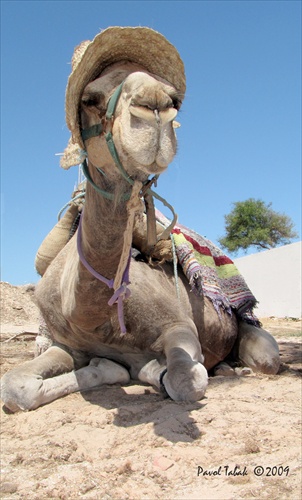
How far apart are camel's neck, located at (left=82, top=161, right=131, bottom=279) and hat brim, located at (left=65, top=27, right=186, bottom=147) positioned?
0.32 metres

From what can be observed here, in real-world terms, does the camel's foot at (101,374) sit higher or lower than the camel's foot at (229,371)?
higher

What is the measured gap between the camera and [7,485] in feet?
8.18

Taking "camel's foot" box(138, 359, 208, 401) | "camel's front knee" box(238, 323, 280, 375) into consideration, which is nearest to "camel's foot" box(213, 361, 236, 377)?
"camel's front knee" box(238, 323, 280, 375)

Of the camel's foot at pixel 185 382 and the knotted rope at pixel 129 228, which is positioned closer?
the knotted rope at pixel 129 228

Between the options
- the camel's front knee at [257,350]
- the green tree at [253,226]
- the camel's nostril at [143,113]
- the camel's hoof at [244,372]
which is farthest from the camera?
the green tree at [253,226]

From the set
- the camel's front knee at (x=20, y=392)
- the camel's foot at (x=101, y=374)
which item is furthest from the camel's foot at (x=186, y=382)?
the camel's front knee at (x=20, y=392)

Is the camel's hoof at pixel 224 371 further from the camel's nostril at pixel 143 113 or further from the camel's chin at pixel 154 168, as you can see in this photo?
the camel's nostril at pixel 143 113

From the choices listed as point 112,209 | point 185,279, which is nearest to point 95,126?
point 112,209

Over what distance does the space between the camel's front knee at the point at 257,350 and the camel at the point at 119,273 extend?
0.05 ft

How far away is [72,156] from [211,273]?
2.39 metres

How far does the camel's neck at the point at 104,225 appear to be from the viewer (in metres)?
3.07

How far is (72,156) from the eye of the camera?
338 cm

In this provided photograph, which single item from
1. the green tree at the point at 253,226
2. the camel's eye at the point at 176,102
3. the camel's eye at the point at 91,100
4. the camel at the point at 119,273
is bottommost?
the camel at the point at 119,273

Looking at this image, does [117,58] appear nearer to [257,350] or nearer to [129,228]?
[129,228]
